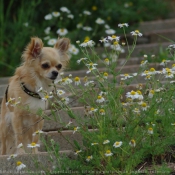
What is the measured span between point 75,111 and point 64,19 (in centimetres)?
362

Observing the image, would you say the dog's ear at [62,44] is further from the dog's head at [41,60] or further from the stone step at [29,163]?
the stone step at [29,163]

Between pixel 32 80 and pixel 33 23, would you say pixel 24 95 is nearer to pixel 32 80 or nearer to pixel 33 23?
pixel 32 80

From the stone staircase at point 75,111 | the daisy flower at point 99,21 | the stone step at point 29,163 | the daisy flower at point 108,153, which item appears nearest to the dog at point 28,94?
the stone staircase at point 75,111

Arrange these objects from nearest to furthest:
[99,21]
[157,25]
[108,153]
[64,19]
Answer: [108,153]
[99,21]
[64,19]
[157,25]

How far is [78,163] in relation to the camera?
4.36 metres

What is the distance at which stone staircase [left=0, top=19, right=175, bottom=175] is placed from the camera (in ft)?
15.0

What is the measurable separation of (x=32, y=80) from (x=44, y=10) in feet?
12.9

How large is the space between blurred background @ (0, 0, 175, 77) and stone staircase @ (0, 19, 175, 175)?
317 mm

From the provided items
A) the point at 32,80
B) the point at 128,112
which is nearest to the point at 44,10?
the point at 32,80

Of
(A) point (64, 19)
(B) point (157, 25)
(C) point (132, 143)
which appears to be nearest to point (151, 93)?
(C) point (132, 143)

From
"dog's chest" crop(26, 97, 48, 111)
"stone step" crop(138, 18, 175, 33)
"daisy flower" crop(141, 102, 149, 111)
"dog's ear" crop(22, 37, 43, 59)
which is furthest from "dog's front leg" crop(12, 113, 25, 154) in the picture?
"stone step" crop(138, 18, 175, 33)

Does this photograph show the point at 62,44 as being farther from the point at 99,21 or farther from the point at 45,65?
the point at 99,21

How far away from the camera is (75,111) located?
5.88m

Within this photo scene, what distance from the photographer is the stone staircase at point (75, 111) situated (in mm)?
4570
